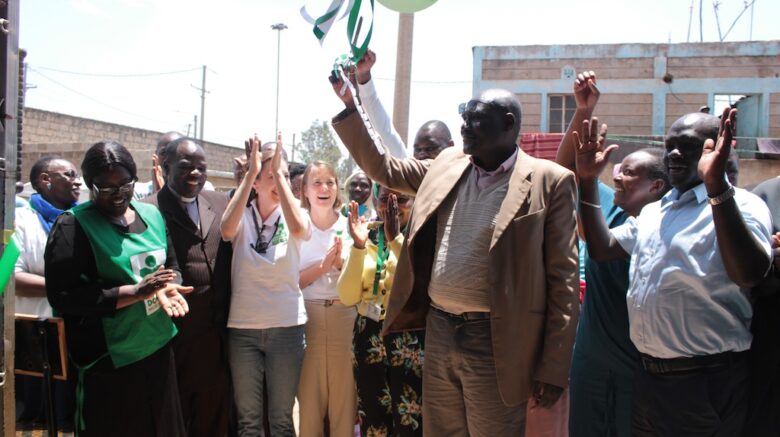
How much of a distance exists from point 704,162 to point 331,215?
2.58m

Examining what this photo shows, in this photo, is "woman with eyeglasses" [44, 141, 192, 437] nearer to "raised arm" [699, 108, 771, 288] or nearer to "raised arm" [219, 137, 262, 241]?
"raised arm" [219, 137, 262, 241]

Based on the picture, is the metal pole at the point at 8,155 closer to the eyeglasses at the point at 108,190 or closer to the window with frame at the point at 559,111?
the eyeglasses at the point at 108,190

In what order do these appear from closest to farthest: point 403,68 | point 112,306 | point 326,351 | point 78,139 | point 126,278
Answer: point 112,306 → point 126,278 → point 326,351 → point 403,68 → point 78,139

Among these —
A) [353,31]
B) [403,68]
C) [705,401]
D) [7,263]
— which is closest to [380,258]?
[353,31]

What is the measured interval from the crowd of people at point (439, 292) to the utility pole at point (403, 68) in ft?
16.2

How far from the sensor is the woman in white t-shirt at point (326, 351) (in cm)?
407

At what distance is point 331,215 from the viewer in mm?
4398

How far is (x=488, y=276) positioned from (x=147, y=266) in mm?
1740

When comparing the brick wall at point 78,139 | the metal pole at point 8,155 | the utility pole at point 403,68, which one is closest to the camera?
the metal pole at point 8,155

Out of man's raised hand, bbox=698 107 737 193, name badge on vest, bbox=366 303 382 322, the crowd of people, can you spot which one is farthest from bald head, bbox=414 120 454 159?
man's raised hand, bbox=698 107 737 193

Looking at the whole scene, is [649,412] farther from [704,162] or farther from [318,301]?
[318,301]

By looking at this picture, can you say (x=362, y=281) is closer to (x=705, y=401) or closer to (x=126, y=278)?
(x=126, y=278)

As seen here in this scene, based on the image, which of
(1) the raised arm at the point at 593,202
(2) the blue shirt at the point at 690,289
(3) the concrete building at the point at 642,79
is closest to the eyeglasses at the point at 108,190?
(1) the raised arm at the point at 593,202

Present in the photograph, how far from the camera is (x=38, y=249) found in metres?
4.16
